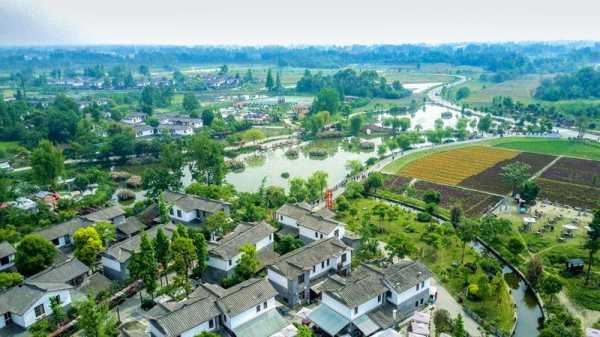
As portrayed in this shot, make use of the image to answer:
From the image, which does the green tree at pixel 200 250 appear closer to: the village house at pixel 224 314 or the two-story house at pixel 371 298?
the village house at pixel 224 314

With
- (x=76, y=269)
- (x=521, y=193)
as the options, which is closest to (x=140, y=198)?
(x=76, y=269)

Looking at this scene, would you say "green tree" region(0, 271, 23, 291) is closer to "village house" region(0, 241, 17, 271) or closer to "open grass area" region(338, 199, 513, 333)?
"village house" region(0, 241, 17, 271)

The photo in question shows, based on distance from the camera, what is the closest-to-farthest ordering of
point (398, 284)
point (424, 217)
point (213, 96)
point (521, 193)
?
point (398, 284)
point (424, 217)
point (521, 193)
point (213, 96)

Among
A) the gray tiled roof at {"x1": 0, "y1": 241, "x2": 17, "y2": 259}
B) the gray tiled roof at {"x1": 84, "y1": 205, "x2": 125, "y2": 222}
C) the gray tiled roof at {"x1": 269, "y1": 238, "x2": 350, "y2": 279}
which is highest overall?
the gray tiled roof at {"x1": 269, "y1": 238, "x2": 350, "y2": 279}

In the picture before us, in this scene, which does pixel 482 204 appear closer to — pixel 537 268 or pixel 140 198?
pixel 537 268

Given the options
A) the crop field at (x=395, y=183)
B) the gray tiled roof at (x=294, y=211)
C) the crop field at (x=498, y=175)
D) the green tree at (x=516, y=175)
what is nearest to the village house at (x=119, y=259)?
the gray tiled roof at (x=294, y=211)

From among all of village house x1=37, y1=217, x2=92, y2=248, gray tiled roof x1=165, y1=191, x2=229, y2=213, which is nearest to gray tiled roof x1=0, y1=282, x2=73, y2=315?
village house x1=37, y1=217, x2=92, y2=248

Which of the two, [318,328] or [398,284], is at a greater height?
[398,284]
